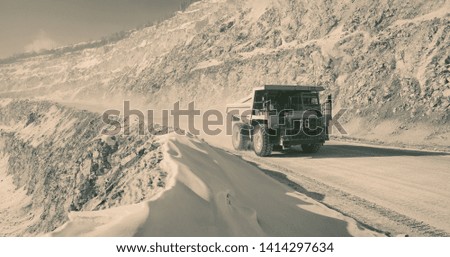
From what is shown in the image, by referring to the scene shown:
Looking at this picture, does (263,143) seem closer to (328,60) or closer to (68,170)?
(68,170)

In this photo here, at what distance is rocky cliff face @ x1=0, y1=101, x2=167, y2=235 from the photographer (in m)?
8.00

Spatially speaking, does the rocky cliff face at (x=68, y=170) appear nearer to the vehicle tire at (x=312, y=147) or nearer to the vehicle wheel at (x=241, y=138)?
the vehicle wheel at (x=241, y=138)

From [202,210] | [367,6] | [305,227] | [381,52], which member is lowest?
[305,227]

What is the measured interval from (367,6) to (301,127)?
21152 mm

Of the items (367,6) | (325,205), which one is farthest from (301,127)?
(367,6)

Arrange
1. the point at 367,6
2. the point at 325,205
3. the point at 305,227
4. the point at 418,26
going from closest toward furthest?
the point at 305,227
the point at 325,205
the point at 418,26
the point at 367,6

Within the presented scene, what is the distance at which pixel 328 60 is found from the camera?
29203 mm

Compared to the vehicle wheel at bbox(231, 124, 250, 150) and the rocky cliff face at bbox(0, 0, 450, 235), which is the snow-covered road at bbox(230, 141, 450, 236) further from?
the rocky cliff face at bbox(0, 0, 450, 235)

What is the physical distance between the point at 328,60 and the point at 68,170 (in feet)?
65.5

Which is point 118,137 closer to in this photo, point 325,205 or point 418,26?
point 325,205

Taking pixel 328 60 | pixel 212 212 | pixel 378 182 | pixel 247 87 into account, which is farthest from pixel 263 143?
pixel 247 87

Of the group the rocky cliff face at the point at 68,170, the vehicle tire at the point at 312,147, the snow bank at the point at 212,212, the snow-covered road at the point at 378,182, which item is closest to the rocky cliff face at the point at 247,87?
the rocky cliff face at the point at 68,170

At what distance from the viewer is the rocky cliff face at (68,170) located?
800 centimetres
